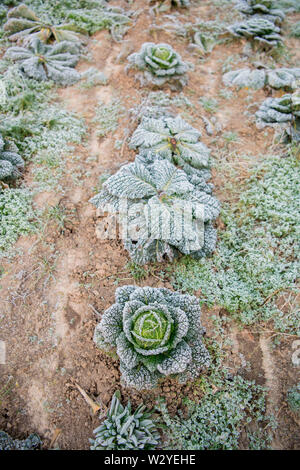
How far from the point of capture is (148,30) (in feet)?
13.7

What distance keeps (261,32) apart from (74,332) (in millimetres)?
4290

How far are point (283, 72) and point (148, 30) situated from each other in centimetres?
194

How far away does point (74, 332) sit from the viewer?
2219 mm

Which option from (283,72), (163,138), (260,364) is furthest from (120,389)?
(283,72)

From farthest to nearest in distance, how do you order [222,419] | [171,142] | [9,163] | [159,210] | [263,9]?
[263,9], [171,142], [9,163], [159,210], [222,419]

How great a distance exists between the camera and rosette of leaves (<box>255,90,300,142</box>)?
3123 mm

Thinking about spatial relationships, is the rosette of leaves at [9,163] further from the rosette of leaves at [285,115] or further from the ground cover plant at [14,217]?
the rosette of leaves at [285,115]

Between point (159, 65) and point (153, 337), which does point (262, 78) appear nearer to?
point (159, 65)

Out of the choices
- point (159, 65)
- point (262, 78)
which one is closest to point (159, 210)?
point (159, 65)

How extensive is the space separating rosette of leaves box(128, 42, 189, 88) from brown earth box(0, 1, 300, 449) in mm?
830

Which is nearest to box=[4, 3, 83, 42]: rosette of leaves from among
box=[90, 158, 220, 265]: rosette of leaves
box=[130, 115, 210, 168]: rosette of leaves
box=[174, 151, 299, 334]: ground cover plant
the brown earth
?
the brown earth

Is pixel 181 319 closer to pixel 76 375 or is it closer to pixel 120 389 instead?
pixel 120 389

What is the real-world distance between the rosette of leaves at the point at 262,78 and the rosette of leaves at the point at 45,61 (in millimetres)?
1924

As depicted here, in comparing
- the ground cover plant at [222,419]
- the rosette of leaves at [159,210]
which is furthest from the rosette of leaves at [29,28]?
the ground cover plant at [222,419]
